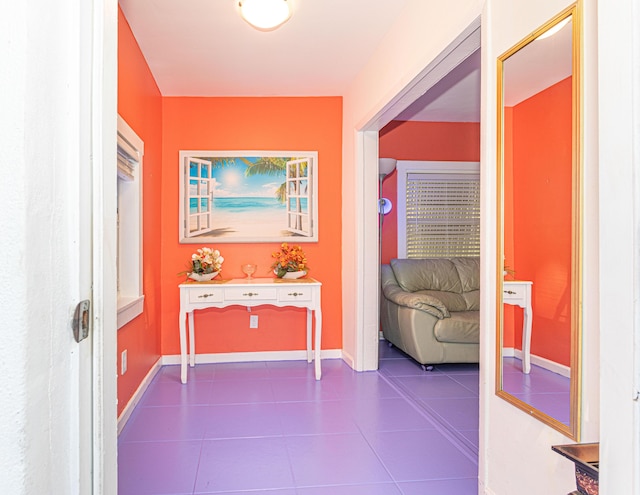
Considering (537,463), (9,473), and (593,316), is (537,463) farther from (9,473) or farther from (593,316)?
(9,473)

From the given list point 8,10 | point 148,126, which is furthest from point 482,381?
point 148,126

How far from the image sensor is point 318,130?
4516 millimetres

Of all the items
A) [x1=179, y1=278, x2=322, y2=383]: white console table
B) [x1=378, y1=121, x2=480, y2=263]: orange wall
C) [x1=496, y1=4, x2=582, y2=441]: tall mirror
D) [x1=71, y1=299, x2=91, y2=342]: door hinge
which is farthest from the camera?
[x1=378, y1=121, x2=480, y2=263]: orange wall

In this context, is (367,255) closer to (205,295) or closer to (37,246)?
(205,295)

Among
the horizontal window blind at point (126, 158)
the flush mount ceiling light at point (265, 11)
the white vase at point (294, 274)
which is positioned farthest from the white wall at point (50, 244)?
the white vase at point (294, 274)

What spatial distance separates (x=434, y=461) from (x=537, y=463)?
2.98 ft

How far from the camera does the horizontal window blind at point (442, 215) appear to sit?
5336mm

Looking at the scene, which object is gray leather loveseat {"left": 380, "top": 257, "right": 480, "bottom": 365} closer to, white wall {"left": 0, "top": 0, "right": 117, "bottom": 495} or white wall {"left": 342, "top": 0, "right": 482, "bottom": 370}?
white wall {"left": 342, "top": 0, "right": 482, "bottom": 370}

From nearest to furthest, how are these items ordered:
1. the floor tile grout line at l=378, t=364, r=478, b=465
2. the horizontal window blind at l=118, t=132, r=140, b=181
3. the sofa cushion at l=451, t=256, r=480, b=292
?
the floor tile grout line at l=378, t=364, r=478, b=465, the horizontal window blind at l=118, t=132, r=140, b=181, the sofa cushion at l=451, t=256, r=480, b=292

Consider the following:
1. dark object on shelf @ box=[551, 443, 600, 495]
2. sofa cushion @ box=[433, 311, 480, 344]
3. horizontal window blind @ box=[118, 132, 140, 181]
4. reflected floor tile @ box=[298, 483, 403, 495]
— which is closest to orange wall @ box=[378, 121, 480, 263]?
sofa cushion @ box=[433, 311, 480, 344]

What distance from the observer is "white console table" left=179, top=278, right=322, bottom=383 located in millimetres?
3781

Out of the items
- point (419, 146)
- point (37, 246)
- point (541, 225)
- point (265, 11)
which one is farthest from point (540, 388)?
point (419, 146)

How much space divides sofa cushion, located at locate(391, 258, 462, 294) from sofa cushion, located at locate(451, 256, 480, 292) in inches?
1.6

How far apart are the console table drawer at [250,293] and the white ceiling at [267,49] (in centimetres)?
178
